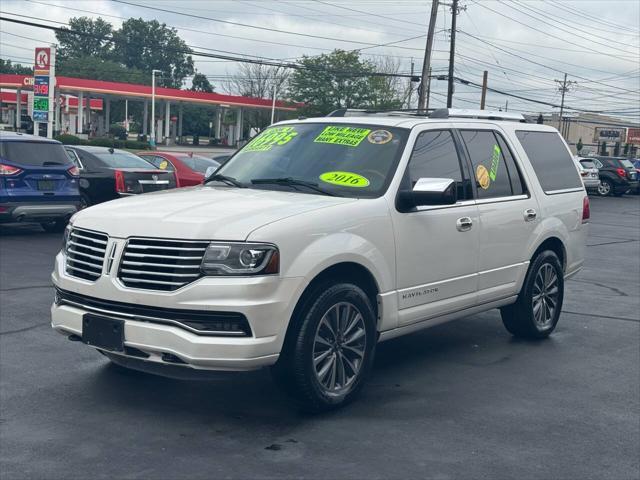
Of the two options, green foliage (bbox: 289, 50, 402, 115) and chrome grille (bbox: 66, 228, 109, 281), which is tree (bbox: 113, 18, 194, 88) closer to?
green foliage (bbox: 289, 50, 402, 115)

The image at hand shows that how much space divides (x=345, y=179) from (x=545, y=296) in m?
2.83

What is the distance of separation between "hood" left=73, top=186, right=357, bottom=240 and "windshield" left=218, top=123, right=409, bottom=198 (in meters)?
0.27

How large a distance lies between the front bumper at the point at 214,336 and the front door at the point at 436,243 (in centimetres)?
121

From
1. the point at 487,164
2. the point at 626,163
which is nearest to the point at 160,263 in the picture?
the point at 487,164

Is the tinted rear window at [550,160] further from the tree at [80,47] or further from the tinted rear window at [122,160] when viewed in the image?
the tree at [80,47]

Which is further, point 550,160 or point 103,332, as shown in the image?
point 550,160

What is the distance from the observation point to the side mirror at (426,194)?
599cm

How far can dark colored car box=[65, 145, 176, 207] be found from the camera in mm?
15984

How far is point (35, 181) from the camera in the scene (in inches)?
574

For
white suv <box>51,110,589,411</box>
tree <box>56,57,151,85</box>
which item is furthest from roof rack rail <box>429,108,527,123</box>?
tree <box>56,57,151,85</box>

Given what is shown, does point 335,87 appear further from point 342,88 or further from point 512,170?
point 512,170

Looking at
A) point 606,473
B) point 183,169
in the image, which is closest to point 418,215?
point 606,473

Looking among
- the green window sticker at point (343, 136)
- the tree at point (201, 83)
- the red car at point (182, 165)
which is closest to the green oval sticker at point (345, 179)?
the green window sticker at point (343, 136)

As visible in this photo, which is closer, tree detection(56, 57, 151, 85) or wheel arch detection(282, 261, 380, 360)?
wheel arch detection(282, 261, 380, 360)
